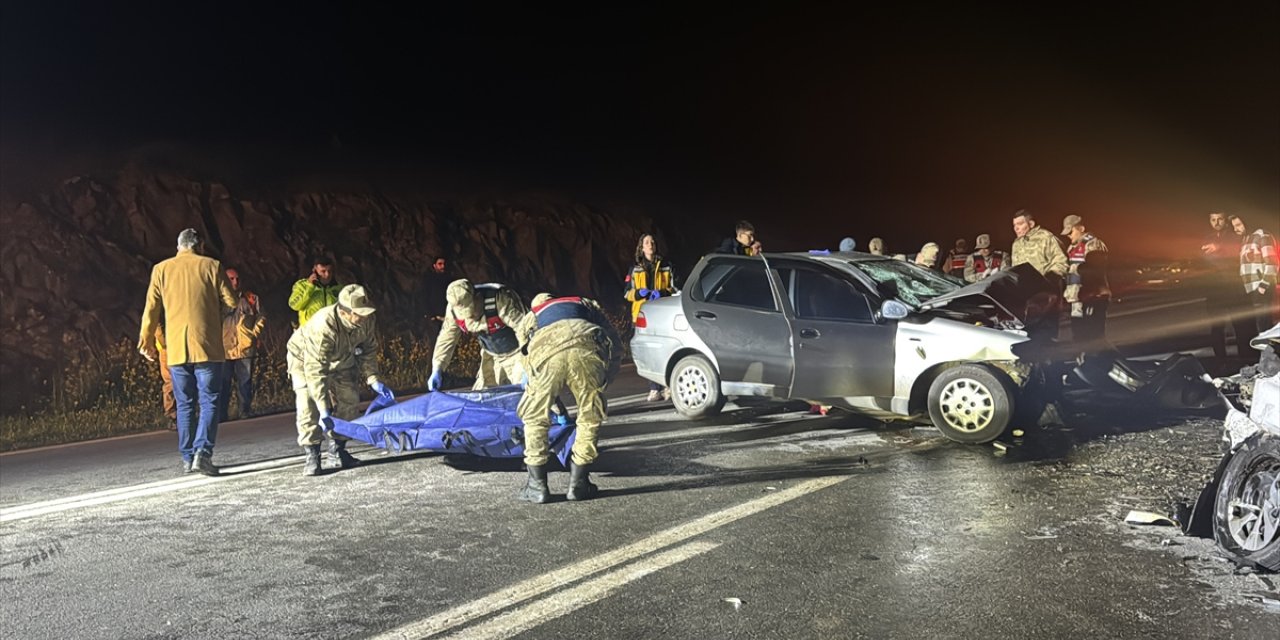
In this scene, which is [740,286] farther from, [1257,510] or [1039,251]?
[1257,510]

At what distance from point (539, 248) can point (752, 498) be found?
72.1ft

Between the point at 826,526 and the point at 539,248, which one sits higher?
the point at 539,248

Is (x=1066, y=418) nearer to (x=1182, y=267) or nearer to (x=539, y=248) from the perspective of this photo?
(x=539, y=248)

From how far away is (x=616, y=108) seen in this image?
44312 millimetres

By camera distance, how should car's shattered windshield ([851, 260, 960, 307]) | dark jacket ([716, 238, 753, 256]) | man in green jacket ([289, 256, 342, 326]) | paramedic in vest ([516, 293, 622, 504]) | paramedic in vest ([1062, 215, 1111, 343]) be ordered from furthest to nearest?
paramedic in vest ([1062, 215, 1111, 343]), dark jacket ([716, 238, 753, 256]), man in green jacket ([289, 256, 342, 326]), car's shattered windshield ([851, 260, 960, 307]), paramedic in vest ([516, 293, 622, 504])

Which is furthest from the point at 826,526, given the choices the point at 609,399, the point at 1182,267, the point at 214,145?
the point at 1182,267

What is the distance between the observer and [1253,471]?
4.33m

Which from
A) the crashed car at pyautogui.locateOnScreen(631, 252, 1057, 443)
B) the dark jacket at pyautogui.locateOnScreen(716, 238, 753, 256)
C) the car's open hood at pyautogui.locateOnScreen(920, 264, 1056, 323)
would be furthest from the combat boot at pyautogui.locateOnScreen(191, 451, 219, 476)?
the car's open hood at pyautogui.locateOnScreen(920, 264, 1056, 323)

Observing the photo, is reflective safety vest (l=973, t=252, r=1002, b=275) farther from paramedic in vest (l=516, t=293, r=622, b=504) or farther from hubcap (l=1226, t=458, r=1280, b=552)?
hubcap (l=1226, t=458, r=1280, b=552)

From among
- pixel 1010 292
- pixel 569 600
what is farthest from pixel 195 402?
pixel 1010 292

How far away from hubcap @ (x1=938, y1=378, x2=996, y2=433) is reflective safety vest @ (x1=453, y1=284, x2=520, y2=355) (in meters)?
3.35

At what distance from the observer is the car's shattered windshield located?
7887mm

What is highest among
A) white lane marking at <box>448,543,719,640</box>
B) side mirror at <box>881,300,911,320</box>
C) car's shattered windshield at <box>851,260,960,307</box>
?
car's shattered windshield at <box>851,260,960,307</box>

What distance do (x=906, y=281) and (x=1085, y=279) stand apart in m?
3.36
